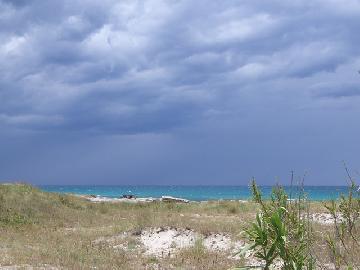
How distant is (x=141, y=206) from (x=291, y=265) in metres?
36.1

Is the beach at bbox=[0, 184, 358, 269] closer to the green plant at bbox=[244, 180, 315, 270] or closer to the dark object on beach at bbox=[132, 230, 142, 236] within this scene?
the dark object on beach at bbox=[132, 230, 142, 236]

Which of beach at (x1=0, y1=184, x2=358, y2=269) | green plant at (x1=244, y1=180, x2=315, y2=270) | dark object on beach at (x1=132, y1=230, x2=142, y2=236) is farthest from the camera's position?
dark object on beach at (x1=132, y1=230, x2=142, y2=236)

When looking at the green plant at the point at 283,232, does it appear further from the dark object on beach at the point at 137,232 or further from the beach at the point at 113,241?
the dark object on beach at the point at 137,232

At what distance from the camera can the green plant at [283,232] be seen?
676 cm

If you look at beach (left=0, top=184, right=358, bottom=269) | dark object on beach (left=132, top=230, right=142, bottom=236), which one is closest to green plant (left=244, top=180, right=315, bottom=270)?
beach (left=0, top=184, right=358, bottom=269)

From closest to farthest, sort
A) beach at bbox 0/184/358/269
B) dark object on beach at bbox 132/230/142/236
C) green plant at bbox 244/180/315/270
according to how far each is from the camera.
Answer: green plant at bbox 244/180/315/270 < beach at bbox 0/184/358/269 < dark object on beach at bbox 132/230/142/236

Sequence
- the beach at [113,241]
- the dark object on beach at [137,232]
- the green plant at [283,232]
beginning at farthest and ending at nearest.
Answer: the dark object on beach at [137,232] → the beach at [113,241] → the green plant at [283,232]

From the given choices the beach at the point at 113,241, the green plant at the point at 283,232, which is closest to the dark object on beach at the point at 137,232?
the beach at the point at 113,241

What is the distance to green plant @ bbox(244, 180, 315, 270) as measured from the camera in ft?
22.2

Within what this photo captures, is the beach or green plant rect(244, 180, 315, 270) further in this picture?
the beach

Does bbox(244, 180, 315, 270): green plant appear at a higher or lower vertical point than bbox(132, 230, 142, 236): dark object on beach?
higher

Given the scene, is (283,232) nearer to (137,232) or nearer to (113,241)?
(113,241)

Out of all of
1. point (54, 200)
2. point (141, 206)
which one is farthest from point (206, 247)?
point (141, 206)

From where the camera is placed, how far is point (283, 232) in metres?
6.74
